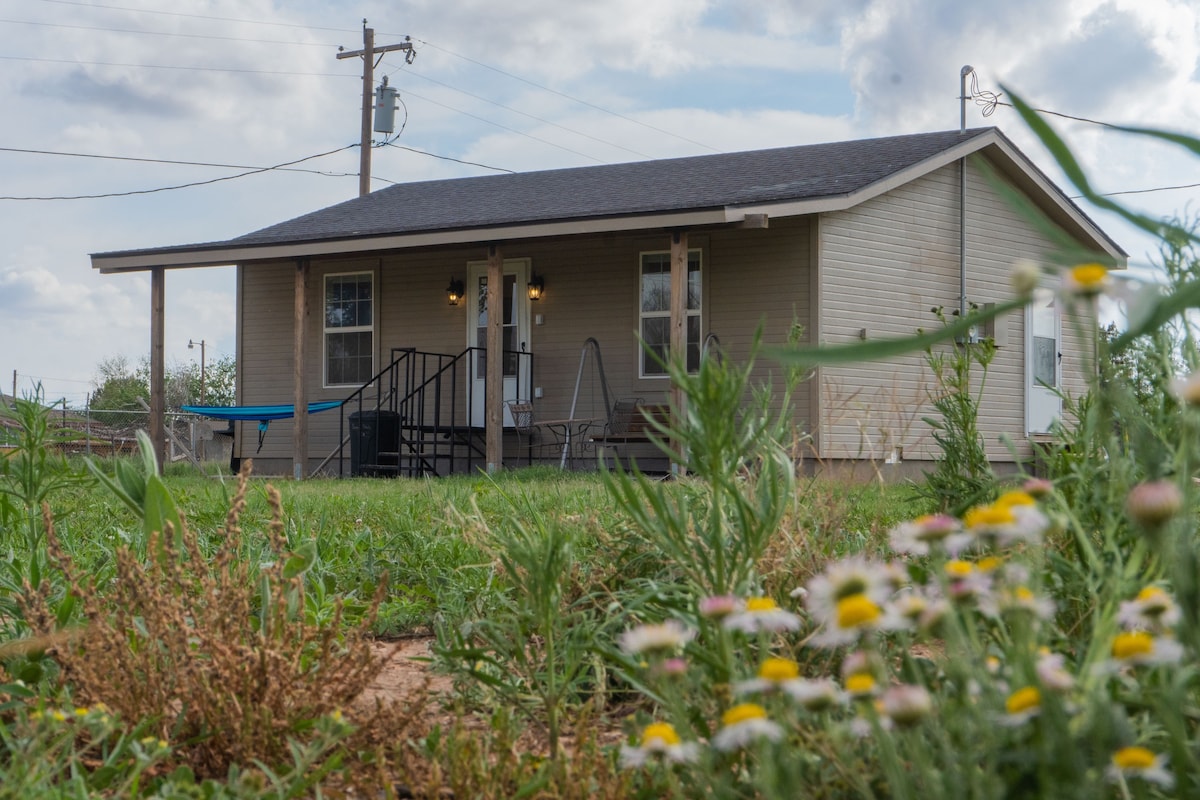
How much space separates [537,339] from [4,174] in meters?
16.7

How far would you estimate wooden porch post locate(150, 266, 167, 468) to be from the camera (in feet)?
43.7

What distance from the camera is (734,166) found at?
1401 cm

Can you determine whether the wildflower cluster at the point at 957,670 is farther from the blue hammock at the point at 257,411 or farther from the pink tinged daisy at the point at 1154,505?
the blue hammock at the point at 257,411

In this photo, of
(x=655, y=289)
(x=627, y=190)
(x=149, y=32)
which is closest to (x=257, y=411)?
(x=655, y=289)

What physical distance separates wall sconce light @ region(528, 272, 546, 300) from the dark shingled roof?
871 millimetres

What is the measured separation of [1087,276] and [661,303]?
12.2 metres

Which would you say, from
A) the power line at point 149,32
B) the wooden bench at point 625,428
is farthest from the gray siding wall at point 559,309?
the power line at point 149,32

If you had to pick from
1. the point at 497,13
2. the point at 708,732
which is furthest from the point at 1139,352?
the point at 497,13

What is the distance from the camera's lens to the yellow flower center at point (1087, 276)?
0.76m

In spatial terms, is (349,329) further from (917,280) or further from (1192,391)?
(1192,391)

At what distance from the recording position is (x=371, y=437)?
1228cm

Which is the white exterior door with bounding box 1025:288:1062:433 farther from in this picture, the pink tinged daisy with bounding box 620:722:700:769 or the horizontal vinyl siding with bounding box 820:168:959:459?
the pink tinged daisy with bounding box 620:722:700:769

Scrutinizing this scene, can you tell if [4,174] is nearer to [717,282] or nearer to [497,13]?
[497,13]

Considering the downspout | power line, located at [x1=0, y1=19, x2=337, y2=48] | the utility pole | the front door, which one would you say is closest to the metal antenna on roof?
the downspout
